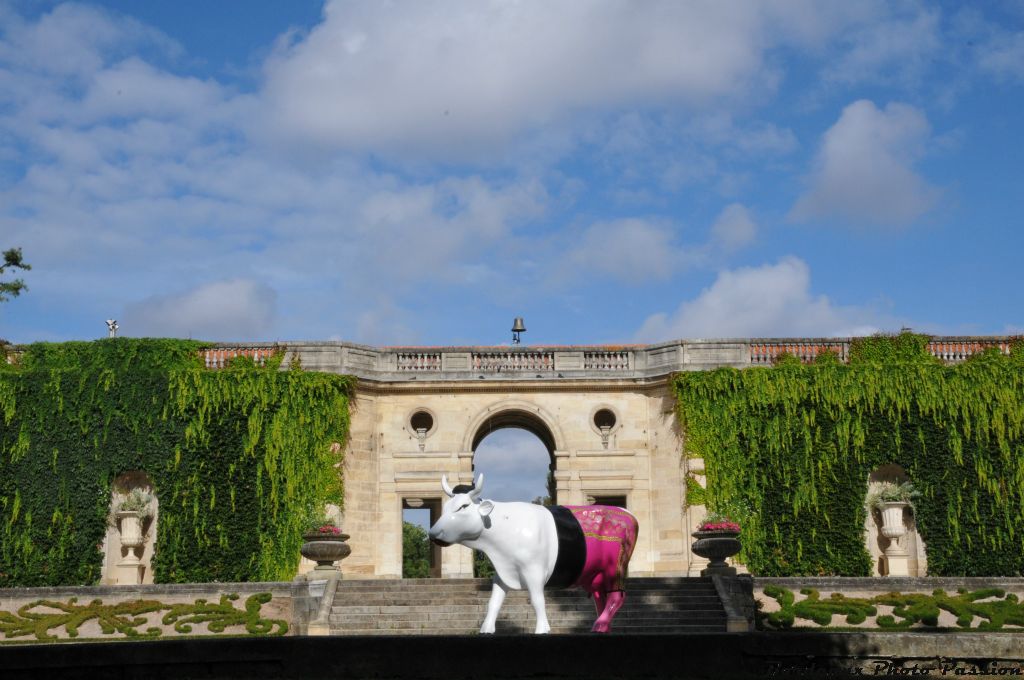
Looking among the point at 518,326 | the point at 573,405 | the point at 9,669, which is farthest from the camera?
the point at 518,326

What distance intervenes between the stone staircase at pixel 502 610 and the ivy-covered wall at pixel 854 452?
6458 millimetres

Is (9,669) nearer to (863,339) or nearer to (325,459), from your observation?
(325,459)

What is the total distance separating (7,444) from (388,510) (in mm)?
10459

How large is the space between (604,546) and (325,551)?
9.01 m

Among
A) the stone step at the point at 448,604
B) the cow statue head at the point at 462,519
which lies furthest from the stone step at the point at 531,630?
the cow statue head at the point at 462,519

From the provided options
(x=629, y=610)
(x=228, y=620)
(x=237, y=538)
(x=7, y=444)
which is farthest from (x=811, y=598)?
(x=7, y=444)

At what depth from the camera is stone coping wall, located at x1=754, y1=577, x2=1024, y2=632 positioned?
71.9 ft

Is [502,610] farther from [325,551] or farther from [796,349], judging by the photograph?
[796,349]

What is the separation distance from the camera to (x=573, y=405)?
30219 millimetres

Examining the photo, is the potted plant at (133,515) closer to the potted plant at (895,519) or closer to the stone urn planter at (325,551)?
the stone urn planter at (325,551)

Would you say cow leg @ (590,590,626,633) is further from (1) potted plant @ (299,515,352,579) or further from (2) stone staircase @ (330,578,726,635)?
(1) potted plant @ (299,515,352,579)

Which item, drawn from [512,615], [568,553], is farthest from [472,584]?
[568,553]

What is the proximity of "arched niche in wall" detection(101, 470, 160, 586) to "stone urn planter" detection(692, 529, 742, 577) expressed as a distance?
579 inches

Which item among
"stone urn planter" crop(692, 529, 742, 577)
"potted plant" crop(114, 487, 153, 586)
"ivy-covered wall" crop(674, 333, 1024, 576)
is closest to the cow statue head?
"stone urn planter" crop(692, 529, 742, 577)
